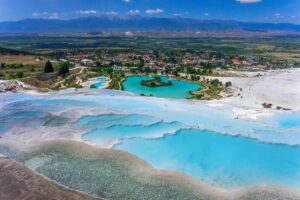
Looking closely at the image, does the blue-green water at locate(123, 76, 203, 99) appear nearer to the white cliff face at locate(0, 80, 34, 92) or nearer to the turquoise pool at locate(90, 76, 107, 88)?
the turquoise pool at locate(90, 76, 107, 88)

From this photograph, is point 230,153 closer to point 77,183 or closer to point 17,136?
point 77,183

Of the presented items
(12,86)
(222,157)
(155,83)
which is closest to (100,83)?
(155,83)

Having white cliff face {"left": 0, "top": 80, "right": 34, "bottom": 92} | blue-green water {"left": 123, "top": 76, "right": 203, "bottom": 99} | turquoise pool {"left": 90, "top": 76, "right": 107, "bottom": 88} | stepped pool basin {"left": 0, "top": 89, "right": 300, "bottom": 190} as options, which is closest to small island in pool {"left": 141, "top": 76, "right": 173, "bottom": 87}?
blue-green water {"left": 123, "top": 76, "right": 203, "bottom": 99}

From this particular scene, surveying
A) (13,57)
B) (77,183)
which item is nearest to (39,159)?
(77,183)

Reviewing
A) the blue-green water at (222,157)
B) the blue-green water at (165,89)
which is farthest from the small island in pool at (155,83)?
the blue-green water at (222,157)

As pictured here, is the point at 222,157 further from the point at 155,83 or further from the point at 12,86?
the point at 155,83
